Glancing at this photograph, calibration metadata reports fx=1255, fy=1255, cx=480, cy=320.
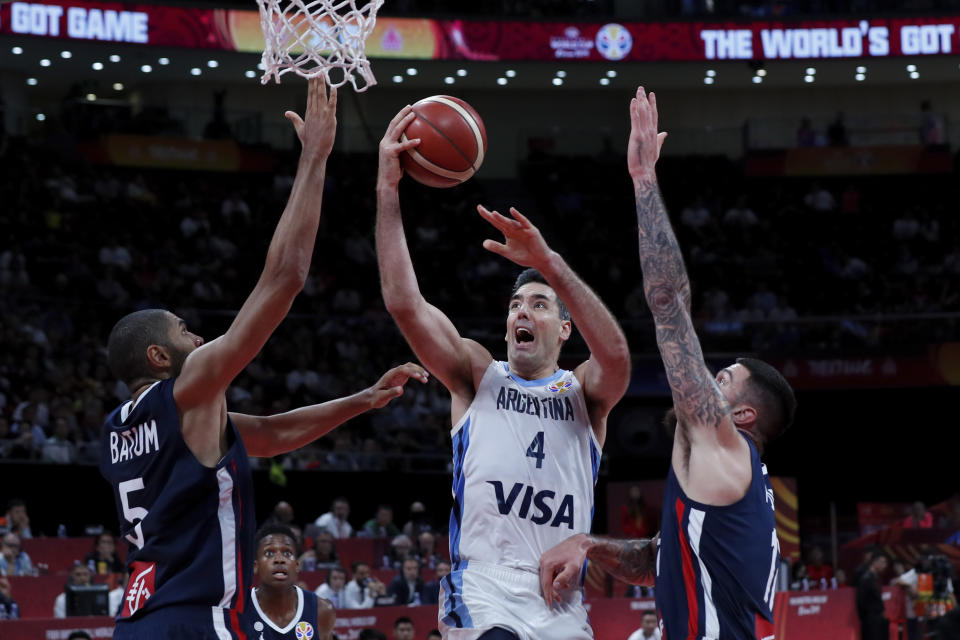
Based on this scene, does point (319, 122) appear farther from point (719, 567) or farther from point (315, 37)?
point (719, 567)

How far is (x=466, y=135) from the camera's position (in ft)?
17.5

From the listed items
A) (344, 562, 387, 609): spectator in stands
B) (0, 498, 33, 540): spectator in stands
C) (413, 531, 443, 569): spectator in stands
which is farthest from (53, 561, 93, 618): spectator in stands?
(413, 531, 443, 569): spectator in stands

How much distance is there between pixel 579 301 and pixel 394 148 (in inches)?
39.5

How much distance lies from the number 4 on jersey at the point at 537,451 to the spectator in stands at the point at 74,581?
715 centimetres

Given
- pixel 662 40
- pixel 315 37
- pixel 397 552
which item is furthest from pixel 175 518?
pixel 662 40

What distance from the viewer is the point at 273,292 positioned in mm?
4172

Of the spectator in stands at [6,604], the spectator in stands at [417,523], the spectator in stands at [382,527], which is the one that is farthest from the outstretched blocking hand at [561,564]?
the spectator in stands at [382,527]

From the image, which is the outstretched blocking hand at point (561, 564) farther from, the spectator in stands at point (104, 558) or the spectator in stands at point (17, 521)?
the spectator in stands at point (17, 521)

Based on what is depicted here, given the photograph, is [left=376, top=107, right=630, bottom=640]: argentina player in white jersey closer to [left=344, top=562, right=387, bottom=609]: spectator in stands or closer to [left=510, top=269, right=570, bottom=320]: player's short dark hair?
[left=510, top=269, right=570, bottom=320]: player's short dark hair

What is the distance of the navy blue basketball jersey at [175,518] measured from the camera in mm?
4250

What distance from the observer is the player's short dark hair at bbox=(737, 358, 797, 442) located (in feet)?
14.1

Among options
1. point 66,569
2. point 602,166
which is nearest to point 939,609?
point 66,569

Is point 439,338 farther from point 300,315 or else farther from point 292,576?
point 300,315

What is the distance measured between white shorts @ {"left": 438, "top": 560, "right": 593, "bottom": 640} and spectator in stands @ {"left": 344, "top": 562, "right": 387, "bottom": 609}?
24.2 ft
